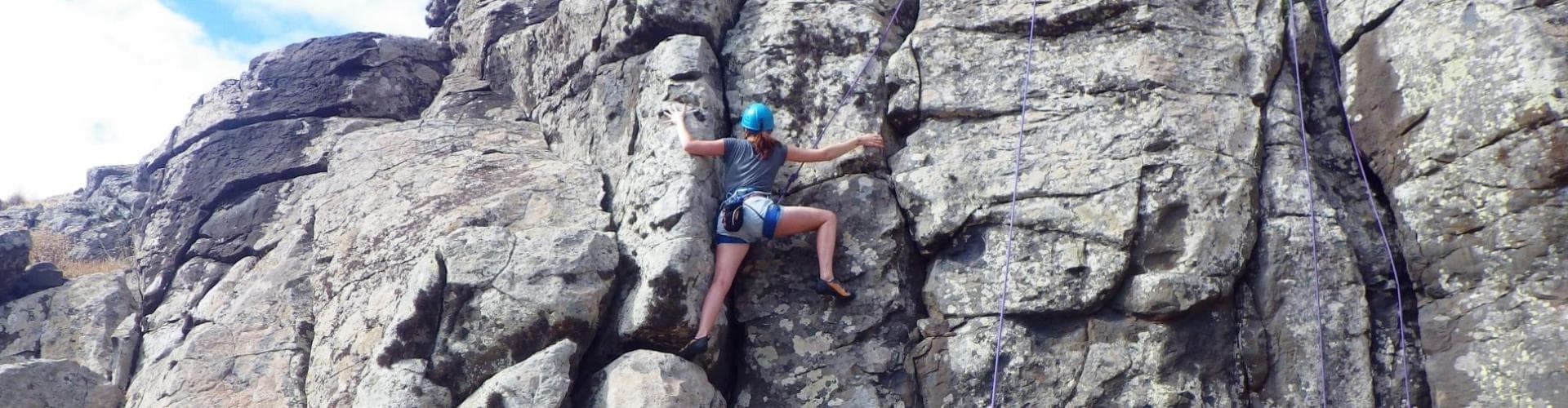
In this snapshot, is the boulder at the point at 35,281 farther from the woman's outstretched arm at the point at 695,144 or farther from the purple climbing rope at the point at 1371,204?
the purple climbing rope at the point at 1371,204

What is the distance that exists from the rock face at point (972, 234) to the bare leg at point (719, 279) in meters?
0.09

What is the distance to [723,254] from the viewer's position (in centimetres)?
907

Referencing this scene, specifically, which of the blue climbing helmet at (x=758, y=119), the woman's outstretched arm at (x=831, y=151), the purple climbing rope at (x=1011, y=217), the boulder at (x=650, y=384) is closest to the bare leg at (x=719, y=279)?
the boulder at (x=650, y=384)

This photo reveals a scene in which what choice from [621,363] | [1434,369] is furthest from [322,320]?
[1434,369]

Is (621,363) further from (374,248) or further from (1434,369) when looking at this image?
(1434,369)

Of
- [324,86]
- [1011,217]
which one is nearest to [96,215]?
[324,86]

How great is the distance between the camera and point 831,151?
31.5 feet

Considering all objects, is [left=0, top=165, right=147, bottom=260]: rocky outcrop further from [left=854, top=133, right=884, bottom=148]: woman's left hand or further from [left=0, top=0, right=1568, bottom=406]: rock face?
[left=854, top=133, right=884, bottom=148]: woman's left hand

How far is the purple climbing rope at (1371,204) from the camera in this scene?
28.6 ft

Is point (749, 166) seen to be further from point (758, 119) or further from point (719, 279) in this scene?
point (719, 279)

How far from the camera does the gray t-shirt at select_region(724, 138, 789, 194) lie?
9.40 metres

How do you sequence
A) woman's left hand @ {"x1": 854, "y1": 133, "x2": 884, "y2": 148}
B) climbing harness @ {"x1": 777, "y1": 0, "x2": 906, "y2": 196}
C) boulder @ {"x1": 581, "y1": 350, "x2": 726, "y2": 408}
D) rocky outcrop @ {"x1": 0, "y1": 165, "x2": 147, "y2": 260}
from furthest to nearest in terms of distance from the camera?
rocky outcrop @ {"x1": 0, "y1": 165, "x2": 147, "y2": 260} → climbing harness @ {"x1": 777, "y1": 0, "x2": 906, "y2": 196} → woman's left hand @ {"x1": 854, "y1": 133, "x2": 884, "y2": 148} → boulder @ {"x1": 581, "y1": 350, "x2": 726, "y2": 408}

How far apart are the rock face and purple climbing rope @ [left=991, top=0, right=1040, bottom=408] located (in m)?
0.04

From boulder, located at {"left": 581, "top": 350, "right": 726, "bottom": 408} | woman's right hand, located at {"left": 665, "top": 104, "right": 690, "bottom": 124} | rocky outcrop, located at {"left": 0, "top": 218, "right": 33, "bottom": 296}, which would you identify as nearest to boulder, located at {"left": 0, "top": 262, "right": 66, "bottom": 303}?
rocky outcrop, located at {"left": 0, "top": 218, "right": 33, "bottom": 296}
